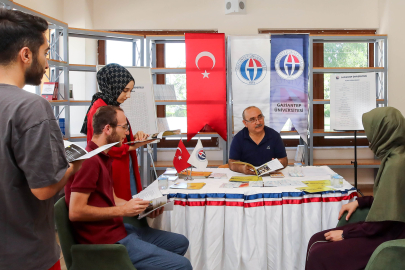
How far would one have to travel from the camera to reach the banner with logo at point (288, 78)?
4.56 metres

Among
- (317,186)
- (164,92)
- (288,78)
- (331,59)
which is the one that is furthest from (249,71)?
(317,186)

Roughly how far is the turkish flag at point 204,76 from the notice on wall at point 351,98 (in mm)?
1457

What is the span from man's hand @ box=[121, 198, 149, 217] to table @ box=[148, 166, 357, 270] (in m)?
0.59

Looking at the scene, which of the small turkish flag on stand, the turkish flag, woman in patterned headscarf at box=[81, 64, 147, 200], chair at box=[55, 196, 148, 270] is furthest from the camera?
the turkish flag

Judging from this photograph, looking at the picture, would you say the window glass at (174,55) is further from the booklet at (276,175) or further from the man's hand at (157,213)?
the man's hand at (157,213)

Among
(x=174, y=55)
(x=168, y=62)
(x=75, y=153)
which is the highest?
(x=174, y=55)

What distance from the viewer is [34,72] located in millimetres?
1034

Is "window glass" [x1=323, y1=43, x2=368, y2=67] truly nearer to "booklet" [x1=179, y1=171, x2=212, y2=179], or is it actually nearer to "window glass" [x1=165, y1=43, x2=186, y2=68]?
"window glass" [x1=165, y1=43, x2=186, y2=68]

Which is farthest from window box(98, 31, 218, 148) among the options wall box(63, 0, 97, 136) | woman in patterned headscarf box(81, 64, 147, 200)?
woman in patterned headscarf box(81, 64, 147, 200)

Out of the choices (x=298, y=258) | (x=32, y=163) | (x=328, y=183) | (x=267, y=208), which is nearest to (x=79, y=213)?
(x=32, y=163)

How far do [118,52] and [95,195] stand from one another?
403 centimetres

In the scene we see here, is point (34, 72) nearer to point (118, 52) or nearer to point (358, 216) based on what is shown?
point (358, 216)

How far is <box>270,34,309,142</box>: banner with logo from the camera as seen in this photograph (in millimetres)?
4559

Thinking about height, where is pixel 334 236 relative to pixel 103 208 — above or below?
below
